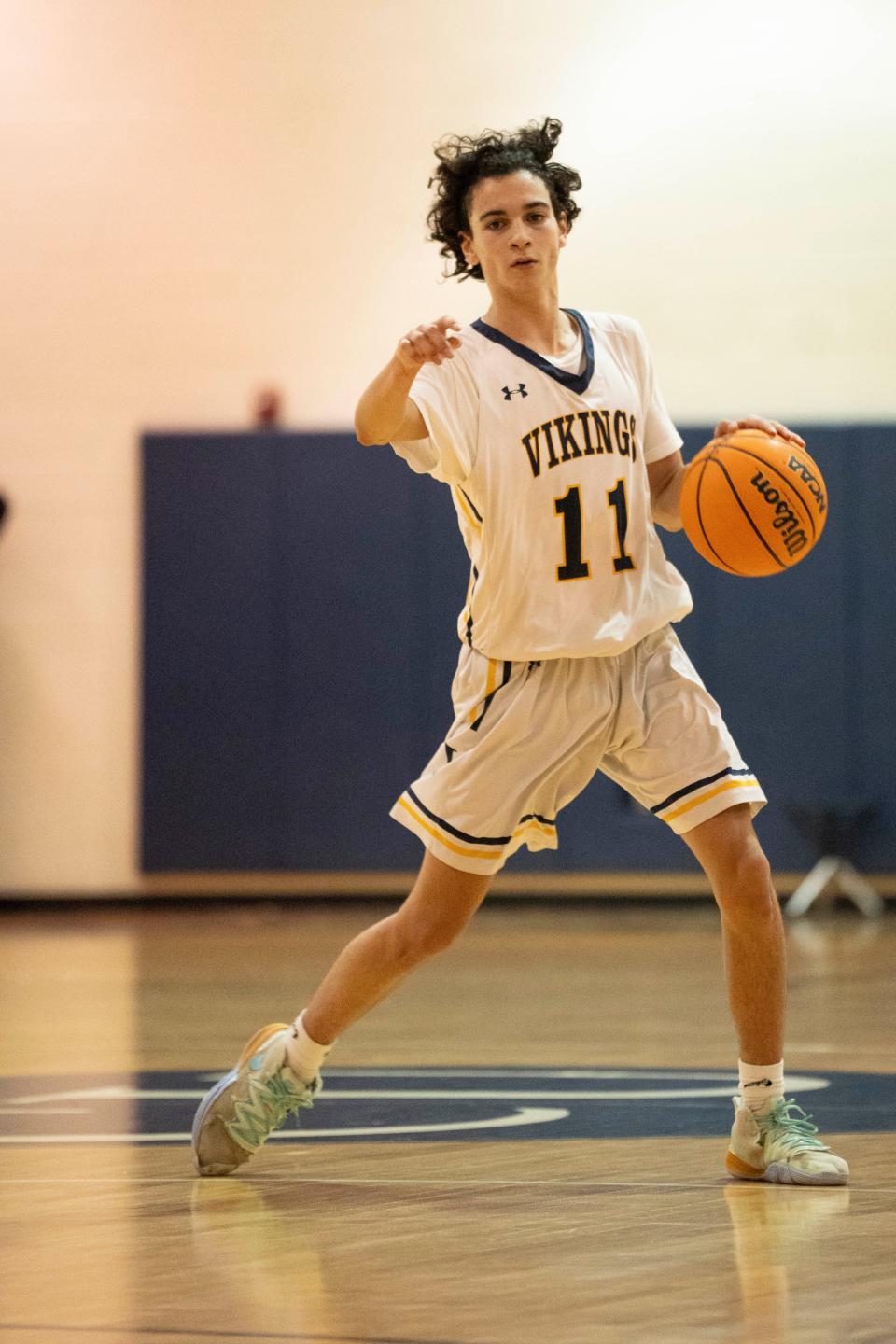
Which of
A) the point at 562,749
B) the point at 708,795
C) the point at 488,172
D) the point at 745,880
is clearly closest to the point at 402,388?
the point at 488,172

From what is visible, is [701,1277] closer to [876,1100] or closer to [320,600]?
[876,1100]

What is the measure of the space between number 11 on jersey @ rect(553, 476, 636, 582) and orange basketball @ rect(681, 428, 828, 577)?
0.41ft

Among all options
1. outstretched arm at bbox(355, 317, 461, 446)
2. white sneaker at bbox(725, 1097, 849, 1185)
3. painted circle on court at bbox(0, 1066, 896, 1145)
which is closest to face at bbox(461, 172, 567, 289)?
outstretched arm at bbox(355, 317, 461, 446)

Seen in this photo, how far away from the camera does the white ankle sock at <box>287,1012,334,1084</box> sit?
2879mm

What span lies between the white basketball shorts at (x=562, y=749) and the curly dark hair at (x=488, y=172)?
0.73 meters

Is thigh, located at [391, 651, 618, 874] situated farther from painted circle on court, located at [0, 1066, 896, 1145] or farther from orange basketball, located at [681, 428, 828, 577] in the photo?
painted circle on court, located at [0, 1066, 896, 1145]

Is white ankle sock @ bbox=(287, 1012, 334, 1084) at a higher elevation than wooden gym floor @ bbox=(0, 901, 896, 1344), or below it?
higher

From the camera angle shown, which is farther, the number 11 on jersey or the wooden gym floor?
the number 11 on jersey

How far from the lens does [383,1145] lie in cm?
306

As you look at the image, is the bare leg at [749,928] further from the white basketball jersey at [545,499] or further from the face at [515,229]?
the face at [515,229]

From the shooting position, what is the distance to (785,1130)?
8.96ft

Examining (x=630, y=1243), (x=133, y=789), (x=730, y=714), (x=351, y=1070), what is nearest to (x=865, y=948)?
(x=730, y=714)

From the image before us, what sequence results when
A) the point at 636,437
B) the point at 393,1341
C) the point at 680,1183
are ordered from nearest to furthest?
the point at 393,1341 → the point at 680,1183 → the point at 636,437

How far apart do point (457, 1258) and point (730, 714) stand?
6696 millimetres
